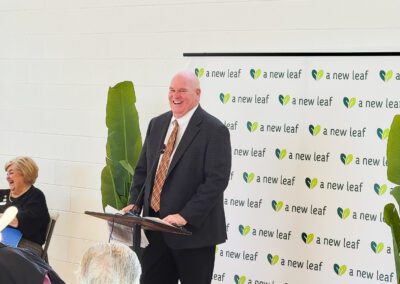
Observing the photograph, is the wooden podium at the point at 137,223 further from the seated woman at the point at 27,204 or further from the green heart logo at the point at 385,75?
the green heart logo at the point at 385,75

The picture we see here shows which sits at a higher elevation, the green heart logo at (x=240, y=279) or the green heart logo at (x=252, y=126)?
the green heart logo at (x=252, y=126)

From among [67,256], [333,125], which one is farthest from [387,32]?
[67,256]

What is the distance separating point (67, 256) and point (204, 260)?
1.94 m

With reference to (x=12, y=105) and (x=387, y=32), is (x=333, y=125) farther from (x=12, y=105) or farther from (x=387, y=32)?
(x=12, y=105)

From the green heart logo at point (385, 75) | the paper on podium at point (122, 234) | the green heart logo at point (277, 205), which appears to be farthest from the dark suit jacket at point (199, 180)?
the green heart logo at point (385, 75)

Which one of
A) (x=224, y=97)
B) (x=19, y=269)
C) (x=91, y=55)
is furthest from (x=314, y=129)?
(x=19, y=269)

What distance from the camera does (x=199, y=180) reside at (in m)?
3.95

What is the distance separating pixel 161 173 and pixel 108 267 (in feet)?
5.54

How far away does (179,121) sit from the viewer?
13.3ft

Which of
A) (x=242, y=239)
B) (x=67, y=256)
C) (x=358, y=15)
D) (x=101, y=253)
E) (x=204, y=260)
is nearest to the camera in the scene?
(x=101, y=253)

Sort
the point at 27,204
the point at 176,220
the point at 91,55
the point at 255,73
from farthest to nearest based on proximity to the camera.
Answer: the point at 91,55 < the point at 27,204 < the point at 255,73 < the point at 176,220

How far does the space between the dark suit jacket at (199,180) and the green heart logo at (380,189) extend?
901 mm

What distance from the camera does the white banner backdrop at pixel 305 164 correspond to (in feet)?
13.8

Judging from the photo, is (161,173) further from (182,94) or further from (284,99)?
(284,99)
